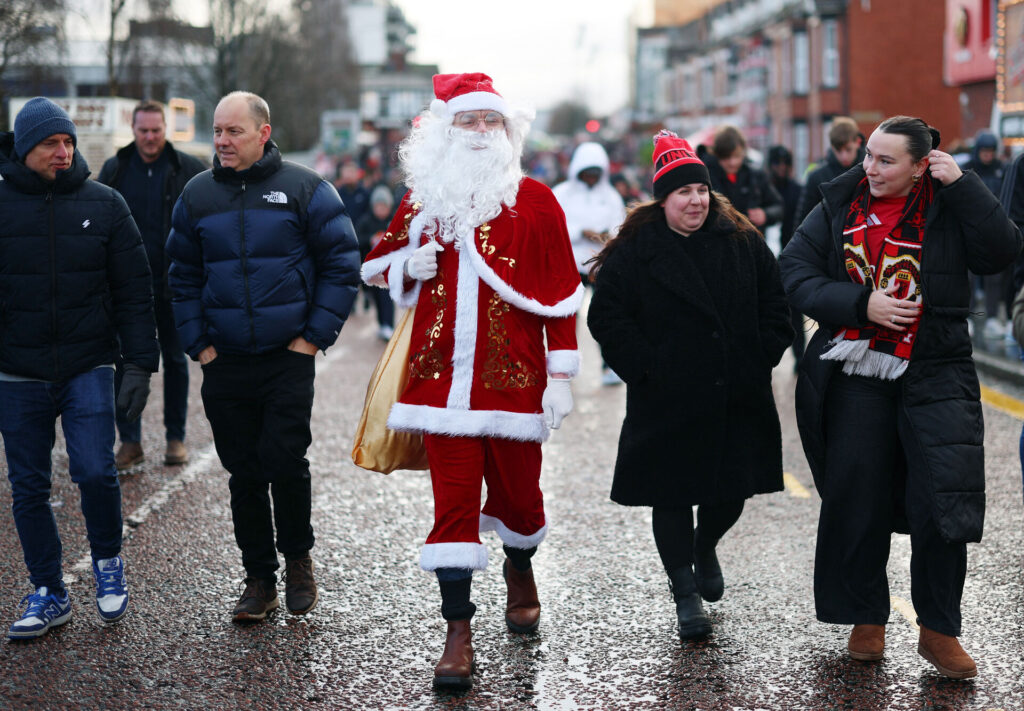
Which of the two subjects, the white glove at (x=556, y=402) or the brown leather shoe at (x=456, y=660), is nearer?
the brown leather shoe at (x=456, y=660)

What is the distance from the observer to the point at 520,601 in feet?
16.7

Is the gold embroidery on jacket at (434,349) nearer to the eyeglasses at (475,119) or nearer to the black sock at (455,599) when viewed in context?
the eyeglasses at (475,119)

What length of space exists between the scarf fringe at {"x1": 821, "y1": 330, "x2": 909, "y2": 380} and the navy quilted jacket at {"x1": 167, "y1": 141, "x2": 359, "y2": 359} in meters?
1.93

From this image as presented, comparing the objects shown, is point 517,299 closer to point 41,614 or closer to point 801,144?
point 41,614

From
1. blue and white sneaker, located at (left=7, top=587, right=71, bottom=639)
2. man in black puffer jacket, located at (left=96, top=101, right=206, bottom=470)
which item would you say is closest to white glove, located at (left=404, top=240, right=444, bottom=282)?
blue and white sneaker, located at (left=7, top=587, right=71, bottom=639)

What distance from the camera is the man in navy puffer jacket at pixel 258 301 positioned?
16.6ft

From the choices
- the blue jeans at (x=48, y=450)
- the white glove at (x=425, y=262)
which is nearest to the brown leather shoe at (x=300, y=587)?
the blue jeans at (x=48, y=450)

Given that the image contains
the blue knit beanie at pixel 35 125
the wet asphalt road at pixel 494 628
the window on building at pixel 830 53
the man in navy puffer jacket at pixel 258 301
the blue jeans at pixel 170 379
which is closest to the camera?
the wet asphalt road at pixel 494 628

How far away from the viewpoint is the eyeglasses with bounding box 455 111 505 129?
4.83 meters

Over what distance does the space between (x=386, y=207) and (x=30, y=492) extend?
34.7ft

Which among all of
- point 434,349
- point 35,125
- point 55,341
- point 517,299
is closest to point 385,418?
point 434,349

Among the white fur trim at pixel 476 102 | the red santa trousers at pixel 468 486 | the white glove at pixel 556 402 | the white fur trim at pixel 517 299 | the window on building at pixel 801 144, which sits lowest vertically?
the red santa trousers at pixel 468 486

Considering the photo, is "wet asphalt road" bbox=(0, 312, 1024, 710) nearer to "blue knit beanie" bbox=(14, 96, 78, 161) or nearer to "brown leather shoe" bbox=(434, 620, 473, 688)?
"brown leather shoe" bbox=(434, 620, 473, 688)

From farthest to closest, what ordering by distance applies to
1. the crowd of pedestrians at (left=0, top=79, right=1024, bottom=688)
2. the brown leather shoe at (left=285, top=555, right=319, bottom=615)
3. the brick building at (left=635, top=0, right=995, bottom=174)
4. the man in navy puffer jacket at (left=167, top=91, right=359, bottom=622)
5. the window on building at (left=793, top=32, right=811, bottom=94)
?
the window on building at (left=793, top=32, right=811, bottom=94)
the brick building at (left=635, top=0, right=995, bottom=174)
the brown leather shoe at (left=285, top=555, right=319, bottom=615)
the man in navy puffer jacket at (left=167, top=91, right=359, bottom=622)
the crowd of pedestrians at (left=0, top=79, right=1024, bottom=688)
